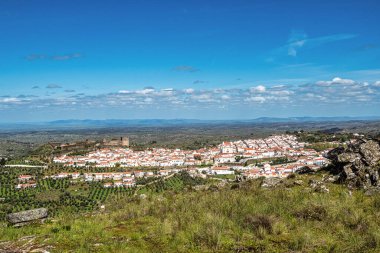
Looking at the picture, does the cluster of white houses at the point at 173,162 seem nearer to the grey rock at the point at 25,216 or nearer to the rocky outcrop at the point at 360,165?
the rocky outcrop at the point at 360,165

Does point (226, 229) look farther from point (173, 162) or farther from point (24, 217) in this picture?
point (173, 162)

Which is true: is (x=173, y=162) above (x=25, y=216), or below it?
below

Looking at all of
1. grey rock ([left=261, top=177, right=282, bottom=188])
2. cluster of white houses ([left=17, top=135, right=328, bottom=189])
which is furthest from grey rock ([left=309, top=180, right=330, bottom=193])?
cluster of white houses ([left=17, top=135, right=328, bottom=189])

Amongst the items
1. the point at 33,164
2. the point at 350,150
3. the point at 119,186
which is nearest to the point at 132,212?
the point at 350,150

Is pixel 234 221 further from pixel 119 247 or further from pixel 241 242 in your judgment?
pixel 119 247

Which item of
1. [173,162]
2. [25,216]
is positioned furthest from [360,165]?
[173,162]

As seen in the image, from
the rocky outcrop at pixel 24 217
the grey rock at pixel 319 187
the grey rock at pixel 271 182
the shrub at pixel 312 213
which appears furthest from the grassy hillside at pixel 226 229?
the grey rock at pixel 271 182

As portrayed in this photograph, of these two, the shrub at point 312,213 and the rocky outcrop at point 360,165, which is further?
the rocky outcrop at point 360,165
